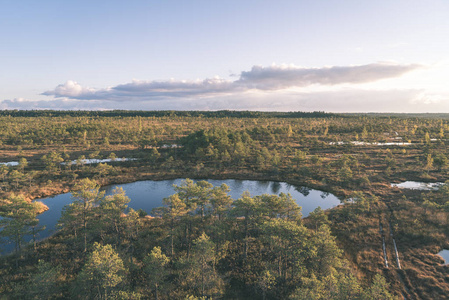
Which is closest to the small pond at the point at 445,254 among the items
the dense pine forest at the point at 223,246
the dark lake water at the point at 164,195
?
the dense pine forest at the point at 223,246

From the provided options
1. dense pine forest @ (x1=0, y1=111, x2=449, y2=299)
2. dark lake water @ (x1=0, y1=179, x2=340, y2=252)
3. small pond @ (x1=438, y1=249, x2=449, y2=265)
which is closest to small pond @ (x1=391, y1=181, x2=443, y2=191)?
dense pine forest @ (x1=0, y1=111, x2=449, y2=299)

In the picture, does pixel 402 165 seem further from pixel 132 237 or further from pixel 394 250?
pixel 132 237

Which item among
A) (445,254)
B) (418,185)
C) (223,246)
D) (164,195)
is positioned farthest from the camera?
(418,185)

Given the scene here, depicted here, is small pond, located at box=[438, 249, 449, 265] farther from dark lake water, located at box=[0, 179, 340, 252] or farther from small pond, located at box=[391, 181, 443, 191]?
small pond, located at box=[391, 181, 443, 191]

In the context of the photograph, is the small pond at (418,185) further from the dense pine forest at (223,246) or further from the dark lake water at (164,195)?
the dark lake water at (164,195)

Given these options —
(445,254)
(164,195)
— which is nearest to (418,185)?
(445,254)

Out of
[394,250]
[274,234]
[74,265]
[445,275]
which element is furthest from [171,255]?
[445,275]

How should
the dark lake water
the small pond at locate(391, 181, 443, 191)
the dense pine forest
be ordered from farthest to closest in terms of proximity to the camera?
1. the small pond at locate(391, 181, 443, 191)
2. the dark lake water
3. the dense pine forest

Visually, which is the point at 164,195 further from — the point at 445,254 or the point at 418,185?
the point at 418,185
